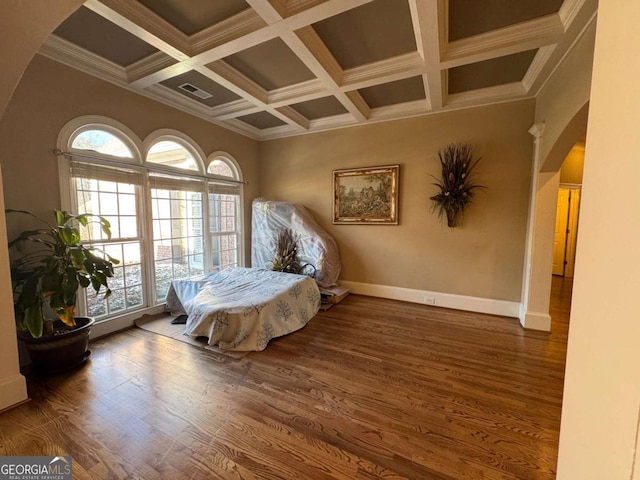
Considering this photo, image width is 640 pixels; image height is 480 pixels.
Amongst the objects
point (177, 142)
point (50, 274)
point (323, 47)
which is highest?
point (323, 47)

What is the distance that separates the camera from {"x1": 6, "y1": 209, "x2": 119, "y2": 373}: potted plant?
6.53ft

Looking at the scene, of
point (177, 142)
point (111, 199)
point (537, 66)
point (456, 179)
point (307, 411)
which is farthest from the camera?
point (177, 142)

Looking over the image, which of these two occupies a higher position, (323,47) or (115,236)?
(323,47)

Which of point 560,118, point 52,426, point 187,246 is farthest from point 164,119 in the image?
point 560,118

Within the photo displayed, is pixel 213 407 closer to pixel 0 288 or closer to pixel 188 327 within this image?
pixel 188 327

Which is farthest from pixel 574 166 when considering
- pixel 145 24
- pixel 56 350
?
pixel 56 350

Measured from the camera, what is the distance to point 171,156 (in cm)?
359

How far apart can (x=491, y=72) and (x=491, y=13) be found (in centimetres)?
95

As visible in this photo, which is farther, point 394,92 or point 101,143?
point 394,92

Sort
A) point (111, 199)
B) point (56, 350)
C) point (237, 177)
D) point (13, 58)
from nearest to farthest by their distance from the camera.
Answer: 1. point (13, 58)
2. point (56, 350)
3. point (111, 199)
4. point (237, 177)

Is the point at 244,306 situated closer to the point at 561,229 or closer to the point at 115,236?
the point at 115,236

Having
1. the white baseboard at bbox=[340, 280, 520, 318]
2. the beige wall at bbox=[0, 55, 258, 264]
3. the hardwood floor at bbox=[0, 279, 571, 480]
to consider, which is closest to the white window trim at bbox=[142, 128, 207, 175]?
the beige wall at bbox=[0, 55, 258, 264]

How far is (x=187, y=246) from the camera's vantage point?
3.83 metres

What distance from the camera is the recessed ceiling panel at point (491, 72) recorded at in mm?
2596
